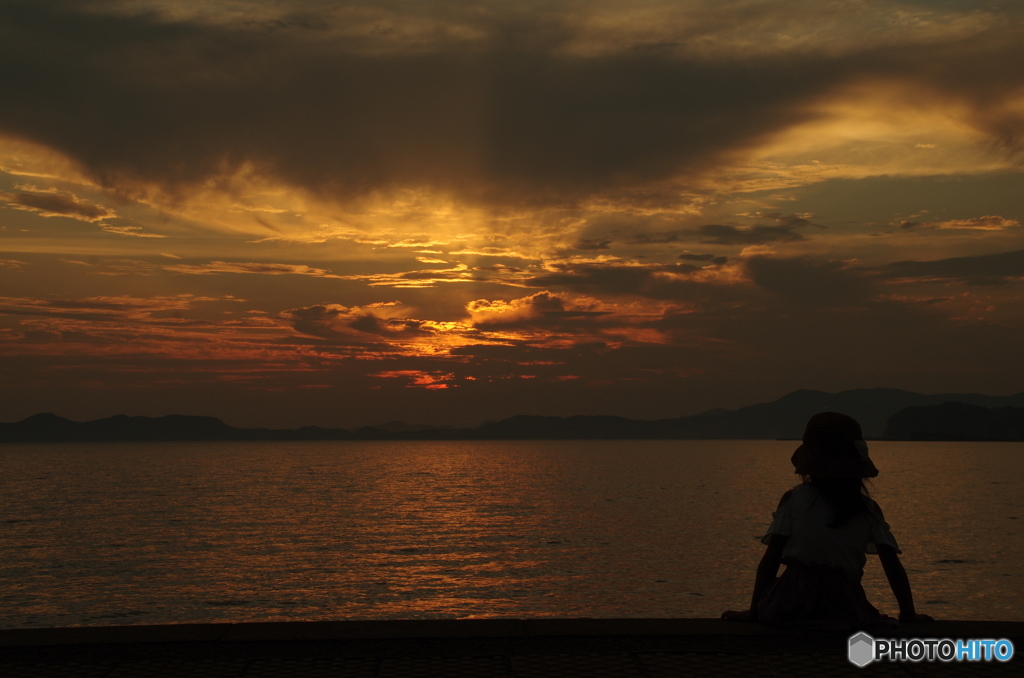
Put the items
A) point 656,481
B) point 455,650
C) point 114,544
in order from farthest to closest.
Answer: point 656,481, point 114,544, point 455,650

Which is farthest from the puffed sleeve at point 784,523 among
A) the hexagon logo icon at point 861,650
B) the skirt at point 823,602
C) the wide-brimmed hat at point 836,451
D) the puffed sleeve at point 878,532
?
the hexagon logo icon at point 861,650

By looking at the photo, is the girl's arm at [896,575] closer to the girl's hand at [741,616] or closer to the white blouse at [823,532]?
the white blouse at [823,532]

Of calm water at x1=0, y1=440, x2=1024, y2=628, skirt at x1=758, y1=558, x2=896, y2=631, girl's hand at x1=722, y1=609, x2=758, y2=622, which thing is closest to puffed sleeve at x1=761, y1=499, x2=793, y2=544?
skirt at x1=758, y1=558, x2=896, y2=631

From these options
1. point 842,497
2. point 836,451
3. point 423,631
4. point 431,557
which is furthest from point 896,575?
point 431,557

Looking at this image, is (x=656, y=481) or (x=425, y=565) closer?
(x=425, y=565)

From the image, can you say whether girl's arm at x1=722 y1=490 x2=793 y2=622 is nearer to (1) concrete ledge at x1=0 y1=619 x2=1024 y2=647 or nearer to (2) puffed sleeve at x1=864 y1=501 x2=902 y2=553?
(1) concrete ledge at x1=0 y1=619 x2=1024 y2=647

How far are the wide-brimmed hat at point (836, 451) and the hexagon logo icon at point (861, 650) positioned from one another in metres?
1.27

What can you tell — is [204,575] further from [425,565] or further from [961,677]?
[961,677]

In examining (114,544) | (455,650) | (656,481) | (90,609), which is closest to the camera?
(455,650)

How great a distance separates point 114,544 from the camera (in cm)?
4678

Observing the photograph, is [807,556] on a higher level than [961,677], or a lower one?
higher

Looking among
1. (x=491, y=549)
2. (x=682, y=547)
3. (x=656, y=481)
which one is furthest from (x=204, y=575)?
(x=656, y=481)

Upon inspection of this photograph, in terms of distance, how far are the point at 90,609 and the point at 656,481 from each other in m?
97.6

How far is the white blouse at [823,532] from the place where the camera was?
24.0 ft
